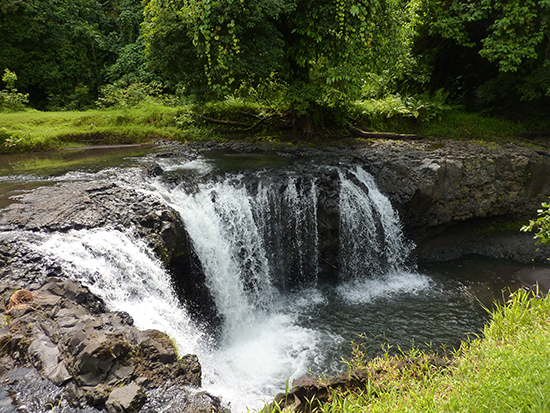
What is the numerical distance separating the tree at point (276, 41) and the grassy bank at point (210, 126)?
1.78 meters

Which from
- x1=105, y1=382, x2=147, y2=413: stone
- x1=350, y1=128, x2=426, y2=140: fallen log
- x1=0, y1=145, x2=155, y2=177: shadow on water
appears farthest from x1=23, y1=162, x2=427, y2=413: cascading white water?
x1=350, y1=128, x2=426, y2=140: fallen log

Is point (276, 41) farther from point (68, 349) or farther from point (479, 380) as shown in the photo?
point (479, 380)

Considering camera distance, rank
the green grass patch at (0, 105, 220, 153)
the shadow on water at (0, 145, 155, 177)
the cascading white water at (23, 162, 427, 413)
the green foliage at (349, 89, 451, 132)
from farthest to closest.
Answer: the green foliage at (349, 89, 451, 132), the green grass patch at (0, 105, 220, 153), the shadow on water at (0, 145, 155, 177), the cascading white water at (23, 162, 427, 413)

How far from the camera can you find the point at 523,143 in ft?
35.3

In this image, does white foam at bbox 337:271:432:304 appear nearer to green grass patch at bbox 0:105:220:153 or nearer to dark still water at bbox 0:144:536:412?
dark still water at bbox 0:144:536:412

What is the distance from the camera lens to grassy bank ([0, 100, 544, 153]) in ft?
38.7

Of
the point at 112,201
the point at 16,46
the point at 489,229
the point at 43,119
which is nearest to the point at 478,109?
the point at 489,229

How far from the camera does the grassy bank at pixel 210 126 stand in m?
11.8

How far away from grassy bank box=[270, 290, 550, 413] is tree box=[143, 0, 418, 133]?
6.96m

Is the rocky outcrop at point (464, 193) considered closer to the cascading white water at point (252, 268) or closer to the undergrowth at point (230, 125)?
the cascading white water at point (252, 268)

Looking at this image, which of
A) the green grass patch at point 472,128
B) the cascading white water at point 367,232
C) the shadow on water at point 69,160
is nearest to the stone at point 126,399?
the cascading white water at point 367,232

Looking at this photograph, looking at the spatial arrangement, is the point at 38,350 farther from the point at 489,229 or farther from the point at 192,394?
the point at 489,229

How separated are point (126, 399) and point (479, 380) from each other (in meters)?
3.23

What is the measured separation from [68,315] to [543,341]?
5.03 m
